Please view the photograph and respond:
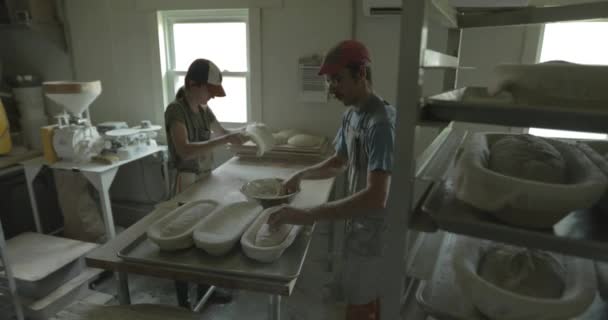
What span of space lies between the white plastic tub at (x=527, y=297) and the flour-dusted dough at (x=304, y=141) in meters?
1.79

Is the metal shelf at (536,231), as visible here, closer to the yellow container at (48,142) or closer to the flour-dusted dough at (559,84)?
the flour-dusted dough at (559,84)

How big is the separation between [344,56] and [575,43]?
74.5 inches

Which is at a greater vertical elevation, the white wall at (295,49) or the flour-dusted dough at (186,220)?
the white wall at (295,49)

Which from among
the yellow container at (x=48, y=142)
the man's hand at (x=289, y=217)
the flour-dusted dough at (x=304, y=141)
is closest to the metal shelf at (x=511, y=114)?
the man's hand at (x=289, y=217)

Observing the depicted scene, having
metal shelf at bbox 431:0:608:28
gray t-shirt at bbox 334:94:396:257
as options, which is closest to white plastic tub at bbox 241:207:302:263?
gray t-shirt at bbox 334:94:396:257

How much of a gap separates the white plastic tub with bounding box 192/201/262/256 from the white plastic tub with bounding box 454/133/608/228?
2.69ft

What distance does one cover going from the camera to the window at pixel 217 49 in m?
3.03

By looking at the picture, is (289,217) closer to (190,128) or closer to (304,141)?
(190,128)

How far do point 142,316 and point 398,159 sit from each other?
111 centimetres

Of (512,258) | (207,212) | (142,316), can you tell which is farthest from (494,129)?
(142,316)

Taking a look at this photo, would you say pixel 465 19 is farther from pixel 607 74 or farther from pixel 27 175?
pixel 27 175

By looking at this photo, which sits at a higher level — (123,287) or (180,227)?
(180,227)

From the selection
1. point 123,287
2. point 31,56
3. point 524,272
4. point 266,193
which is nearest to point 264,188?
point 266,193

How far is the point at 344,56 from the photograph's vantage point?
1438 millimetres
